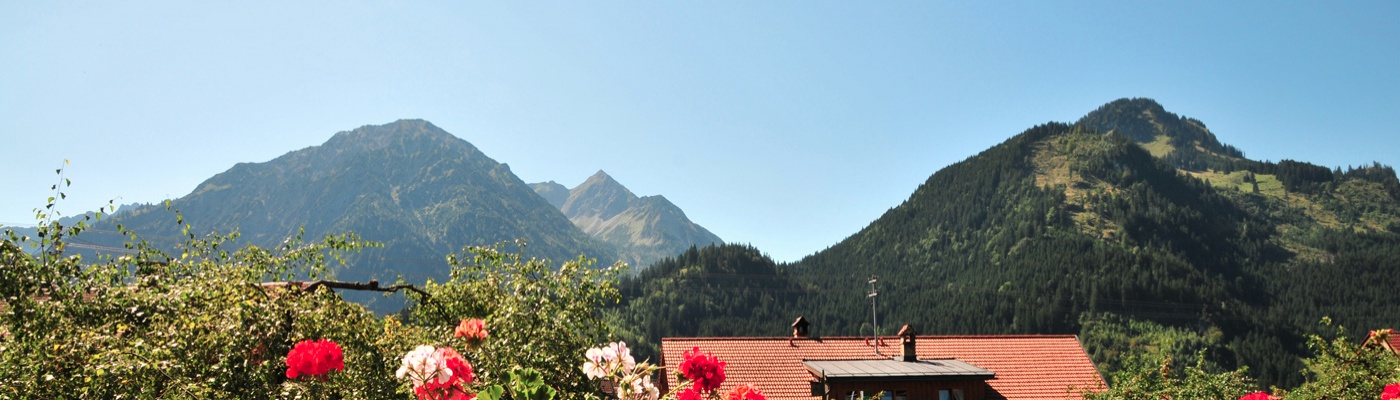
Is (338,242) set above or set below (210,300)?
above

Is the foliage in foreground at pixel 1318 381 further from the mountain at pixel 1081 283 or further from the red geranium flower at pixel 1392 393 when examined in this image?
the mountain at pixel 1081 283

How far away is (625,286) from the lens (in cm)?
15650

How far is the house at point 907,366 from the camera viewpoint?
24953 millimetres

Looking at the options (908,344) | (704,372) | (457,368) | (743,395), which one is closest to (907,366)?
(908,344)

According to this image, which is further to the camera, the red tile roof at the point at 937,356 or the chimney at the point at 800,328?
A: the chimney at the point at 800,328

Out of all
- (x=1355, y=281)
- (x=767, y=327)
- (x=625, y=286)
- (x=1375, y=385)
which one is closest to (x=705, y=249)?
(x=625, y=286)

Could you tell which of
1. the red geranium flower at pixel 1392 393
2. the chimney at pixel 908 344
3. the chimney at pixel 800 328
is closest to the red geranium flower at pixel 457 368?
the red geranium flower at pixel 1392 393

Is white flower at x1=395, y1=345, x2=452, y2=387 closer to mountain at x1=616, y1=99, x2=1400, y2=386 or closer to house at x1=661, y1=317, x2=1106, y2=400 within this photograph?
house at x1=661, y1=317, x2=1106, y2=400

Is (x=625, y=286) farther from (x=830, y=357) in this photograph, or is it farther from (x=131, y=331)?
(x=131, y=331)

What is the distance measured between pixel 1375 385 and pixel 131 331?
19.5 metres

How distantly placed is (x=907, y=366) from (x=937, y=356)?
3.73 metres

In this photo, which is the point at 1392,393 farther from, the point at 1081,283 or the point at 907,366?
the point at 1081,283

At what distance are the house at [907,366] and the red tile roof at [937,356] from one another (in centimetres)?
4

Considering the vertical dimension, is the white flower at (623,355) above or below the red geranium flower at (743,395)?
above
